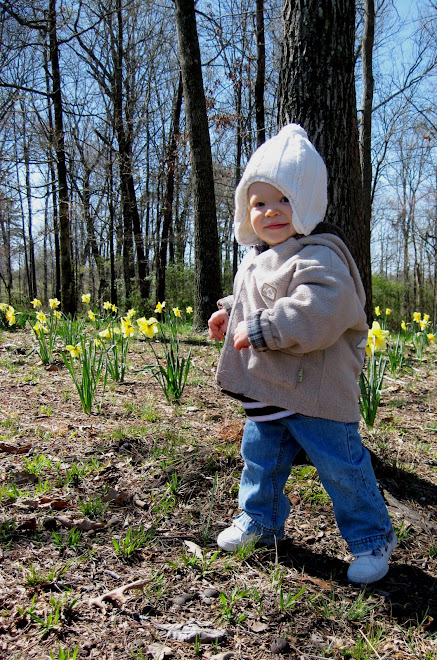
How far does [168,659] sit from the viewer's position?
4.57ft

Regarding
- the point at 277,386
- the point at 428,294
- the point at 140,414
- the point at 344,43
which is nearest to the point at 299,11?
the point at 344,43

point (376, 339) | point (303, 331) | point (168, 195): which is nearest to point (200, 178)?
point (376, 339)

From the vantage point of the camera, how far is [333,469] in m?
1.71

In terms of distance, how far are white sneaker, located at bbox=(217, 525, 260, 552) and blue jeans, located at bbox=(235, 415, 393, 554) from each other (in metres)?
0.07

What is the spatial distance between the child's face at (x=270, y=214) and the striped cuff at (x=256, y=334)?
0.34 m

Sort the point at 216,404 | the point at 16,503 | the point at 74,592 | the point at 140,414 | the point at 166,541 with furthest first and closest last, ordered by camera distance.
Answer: the point at 216,404, the point at 140,414, the point at 16,503, the point at 166,541, the point at 74,592

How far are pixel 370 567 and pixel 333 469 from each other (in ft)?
1.26

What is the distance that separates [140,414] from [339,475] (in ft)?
6.22

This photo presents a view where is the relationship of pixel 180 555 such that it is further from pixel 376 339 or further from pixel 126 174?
pixel 126 174

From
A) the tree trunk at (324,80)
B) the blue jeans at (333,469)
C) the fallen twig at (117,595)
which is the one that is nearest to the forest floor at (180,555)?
the fallen twig at (117,595)

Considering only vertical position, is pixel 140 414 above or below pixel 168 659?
above

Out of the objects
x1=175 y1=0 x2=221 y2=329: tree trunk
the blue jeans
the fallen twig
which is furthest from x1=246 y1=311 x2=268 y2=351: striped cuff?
x1=175 y1=0 x2=221 y2=329: tree trunk

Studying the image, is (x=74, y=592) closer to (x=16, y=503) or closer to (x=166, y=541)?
(x=166, y=541)

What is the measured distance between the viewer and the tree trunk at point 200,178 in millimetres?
6555
